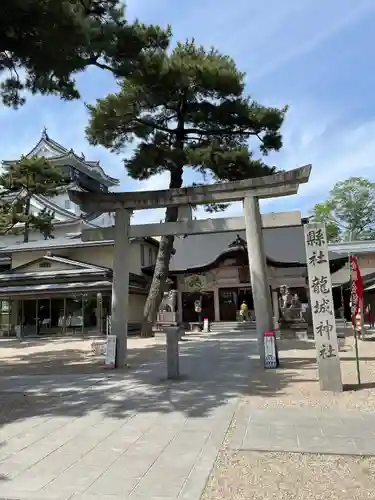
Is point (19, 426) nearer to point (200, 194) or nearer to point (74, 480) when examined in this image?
point (74, 480)

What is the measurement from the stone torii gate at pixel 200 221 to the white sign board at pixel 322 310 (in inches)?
99.3

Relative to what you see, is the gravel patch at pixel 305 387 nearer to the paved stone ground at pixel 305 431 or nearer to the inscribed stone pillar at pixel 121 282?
the paved stone ground at pixel 305 431

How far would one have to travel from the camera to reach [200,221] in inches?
442

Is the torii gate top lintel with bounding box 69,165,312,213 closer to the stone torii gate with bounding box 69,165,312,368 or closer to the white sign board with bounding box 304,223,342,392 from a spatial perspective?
the stone torii gate with bounding box 69,165,312,368

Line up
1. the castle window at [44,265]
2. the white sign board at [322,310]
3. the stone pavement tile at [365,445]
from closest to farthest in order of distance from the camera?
the stone pavement tile at [365,445] < the white sign board at [322,310] < the castle window at [44,265]

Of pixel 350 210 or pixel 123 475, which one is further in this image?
pixel 350 210

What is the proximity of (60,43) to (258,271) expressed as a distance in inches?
261

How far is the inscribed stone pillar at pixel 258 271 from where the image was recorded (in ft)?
33.9

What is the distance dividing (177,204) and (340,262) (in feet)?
52.2

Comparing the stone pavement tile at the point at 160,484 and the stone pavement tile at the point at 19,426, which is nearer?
the stone pavement tile at the point at 160,484

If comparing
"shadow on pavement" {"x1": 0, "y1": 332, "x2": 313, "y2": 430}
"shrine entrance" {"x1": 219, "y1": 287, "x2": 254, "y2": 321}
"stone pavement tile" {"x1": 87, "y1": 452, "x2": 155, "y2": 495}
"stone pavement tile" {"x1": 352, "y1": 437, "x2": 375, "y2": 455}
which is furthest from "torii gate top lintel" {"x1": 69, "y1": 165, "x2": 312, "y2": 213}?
"shrine entrance" {"x1": 219, "y1": 287, "x2": 254, "y2": 321}

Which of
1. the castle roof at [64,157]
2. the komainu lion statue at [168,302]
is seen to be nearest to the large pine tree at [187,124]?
the komainu lion statue at [168,302]

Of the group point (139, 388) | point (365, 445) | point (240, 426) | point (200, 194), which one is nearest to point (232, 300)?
point (200, 194)

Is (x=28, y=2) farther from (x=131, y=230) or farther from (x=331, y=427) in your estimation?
(x=331, y=427)
